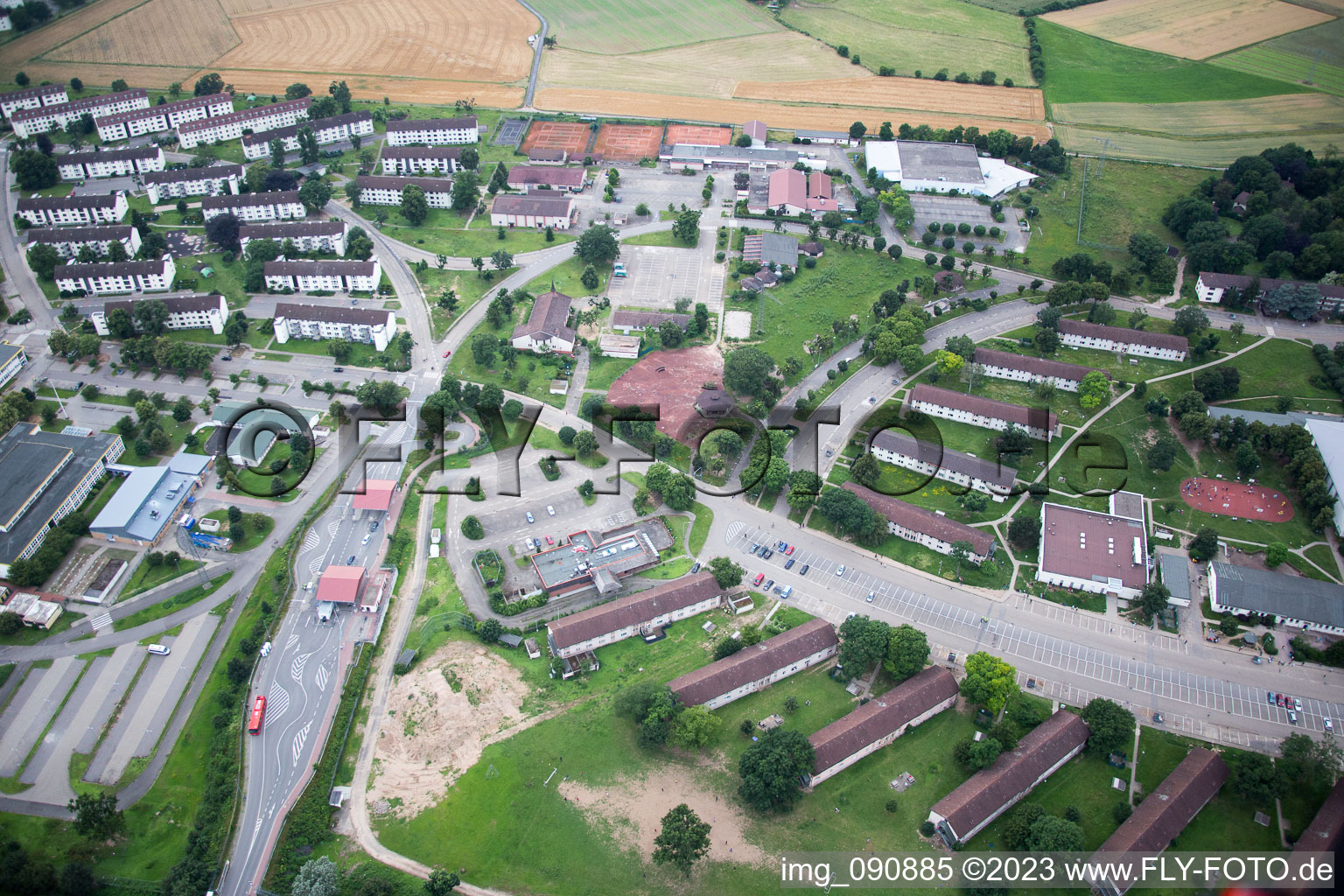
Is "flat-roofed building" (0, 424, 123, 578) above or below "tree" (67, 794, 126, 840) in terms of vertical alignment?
above

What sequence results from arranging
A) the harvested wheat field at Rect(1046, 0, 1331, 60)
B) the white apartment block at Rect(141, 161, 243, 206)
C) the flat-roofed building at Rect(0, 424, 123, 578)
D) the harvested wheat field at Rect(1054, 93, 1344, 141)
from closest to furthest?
the flat-roofed building at Rect(0, 424, 123, 578)
the white apartment block at Rect(141, 161, 243, 206)
the harvested wheat field at Rect(1054, 93, 1344, 141)
the harvested wheat field at Rect(1046, 0, 1331, 60)

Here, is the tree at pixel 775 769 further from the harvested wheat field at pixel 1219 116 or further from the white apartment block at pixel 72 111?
the white apartment block at pixel 72 111

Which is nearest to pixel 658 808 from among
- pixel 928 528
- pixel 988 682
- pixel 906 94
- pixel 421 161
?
pixel 988 682

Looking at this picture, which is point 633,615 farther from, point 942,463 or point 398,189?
point 398,189

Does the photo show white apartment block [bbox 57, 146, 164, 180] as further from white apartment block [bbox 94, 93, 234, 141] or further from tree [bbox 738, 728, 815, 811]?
tree [bbox 738, 728, 815, 811]

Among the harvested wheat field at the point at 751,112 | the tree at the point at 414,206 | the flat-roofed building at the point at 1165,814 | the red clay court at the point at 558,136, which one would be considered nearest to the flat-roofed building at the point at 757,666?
the flat-roofed building at the point at 1165,814

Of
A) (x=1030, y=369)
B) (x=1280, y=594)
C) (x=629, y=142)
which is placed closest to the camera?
(x=1280, y=594)

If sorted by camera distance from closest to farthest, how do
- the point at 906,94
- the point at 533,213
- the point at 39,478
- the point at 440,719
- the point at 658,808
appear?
the point at 658,808
the point at 440,719
the point at 39,478
the point at 533,213
the point at 906,94

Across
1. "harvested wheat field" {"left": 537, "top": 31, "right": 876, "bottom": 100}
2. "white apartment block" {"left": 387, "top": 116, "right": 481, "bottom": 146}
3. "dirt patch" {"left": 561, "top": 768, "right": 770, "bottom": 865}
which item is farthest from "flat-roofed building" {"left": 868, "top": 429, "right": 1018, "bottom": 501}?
"harvested wheat field" {"left": 537, "top": 31, "right": 876, "bottom": 100}
